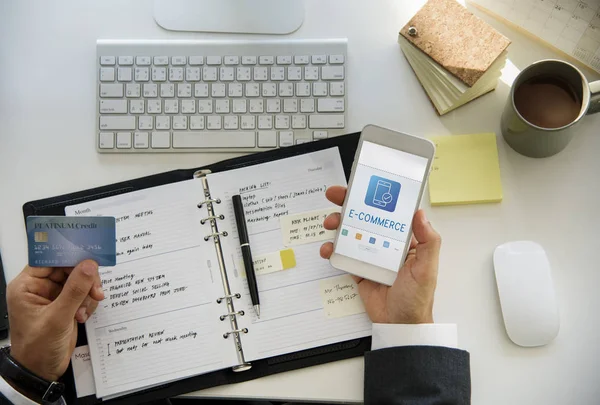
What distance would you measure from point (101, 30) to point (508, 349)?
Answer: 2.88 ft

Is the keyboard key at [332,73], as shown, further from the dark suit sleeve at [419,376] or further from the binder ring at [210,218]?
the dark suit sleeve at [419,376]

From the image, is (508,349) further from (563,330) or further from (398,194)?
(398,194)

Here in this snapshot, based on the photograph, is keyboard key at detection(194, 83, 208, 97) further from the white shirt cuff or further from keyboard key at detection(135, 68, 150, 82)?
the white shirt cuff

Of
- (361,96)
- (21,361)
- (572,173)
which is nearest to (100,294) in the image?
(21,361)

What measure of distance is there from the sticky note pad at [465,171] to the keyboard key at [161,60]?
0.48 m

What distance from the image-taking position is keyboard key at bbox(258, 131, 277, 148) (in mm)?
992

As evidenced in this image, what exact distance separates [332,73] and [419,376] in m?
0.51

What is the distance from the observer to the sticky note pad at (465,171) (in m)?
0.97

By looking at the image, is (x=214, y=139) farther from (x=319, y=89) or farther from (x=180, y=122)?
(x=319, y=89)

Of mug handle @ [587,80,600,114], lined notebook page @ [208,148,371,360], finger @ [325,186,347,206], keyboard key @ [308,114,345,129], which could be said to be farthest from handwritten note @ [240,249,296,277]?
mug handle @ [587,80,600,114]

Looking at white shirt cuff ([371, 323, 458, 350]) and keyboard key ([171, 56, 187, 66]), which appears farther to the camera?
keyboard key ([171, 56, 187, 66])

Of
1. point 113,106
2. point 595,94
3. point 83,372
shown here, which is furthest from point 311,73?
point 83,372

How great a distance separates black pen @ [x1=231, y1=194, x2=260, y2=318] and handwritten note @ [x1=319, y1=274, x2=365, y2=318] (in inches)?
4.2

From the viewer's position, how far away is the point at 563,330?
0.94 meters
